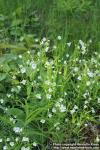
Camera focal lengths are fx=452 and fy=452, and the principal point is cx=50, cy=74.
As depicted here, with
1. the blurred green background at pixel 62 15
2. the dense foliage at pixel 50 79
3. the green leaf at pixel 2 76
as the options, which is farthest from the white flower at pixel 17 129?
the blurred green background at pixel 62 15

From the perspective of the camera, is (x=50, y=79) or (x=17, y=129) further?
(x=50, y=79)

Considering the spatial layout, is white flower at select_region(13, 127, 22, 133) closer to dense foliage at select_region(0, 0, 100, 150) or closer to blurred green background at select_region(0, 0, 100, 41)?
dense foliage at select_region(0, 0, 100, 150)

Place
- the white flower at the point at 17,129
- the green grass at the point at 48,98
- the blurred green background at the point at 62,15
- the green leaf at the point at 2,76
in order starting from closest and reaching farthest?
the white flower at the point at 17,129
the green grass at the point at 48,98
the green leaf at the point at 2,76
the blurred green background at the point at 62,15

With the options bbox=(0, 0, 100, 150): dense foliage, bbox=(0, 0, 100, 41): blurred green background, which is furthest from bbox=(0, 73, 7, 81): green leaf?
bbox=(0, 0, 100, 41): blurred green background

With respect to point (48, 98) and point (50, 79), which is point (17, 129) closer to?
point (48, 98)

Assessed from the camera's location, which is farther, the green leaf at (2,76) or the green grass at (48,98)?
the green leaf at (2,76)

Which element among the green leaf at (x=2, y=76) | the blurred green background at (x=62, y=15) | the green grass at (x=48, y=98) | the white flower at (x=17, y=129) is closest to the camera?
the white flower at (x=17, y=129)

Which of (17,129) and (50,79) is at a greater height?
(50,79)

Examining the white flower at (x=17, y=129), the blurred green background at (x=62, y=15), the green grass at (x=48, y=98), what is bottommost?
the white flower at (x=17, y=129)

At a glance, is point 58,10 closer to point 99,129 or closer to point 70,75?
point 70,75

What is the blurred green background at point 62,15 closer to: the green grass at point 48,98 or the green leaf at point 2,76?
the green grass at point 48,98

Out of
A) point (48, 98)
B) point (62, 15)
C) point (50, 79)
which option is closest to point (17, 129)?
point (48, 98)
